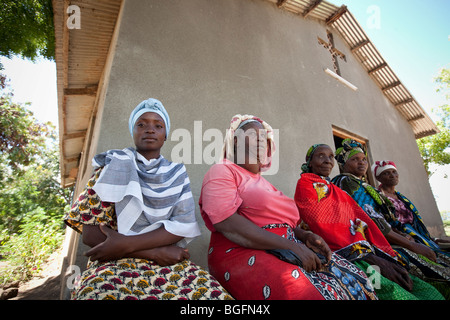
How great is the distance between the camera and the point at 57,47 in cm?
354

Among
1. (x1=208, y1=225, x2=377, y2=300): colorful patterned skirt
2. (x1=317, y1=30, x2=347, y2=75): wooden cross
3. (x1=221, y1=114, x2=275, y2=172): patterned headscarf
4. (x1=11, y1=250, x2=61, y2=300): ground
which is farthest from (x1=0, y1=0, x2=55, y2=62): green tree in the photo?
(x1=317, y1=30, x2=347, y2=75): wooden cross

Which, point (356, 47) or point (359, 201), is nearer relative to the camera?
point (359, 201)

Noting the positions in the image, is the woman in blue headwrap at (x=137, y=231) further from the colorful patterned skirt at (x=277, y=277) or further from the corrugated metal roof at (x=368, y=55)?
the corrugated metal roof at (x=368, y=55)

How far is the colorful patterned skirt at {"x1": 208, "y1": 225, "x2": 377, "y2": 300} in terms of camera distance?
1.27m

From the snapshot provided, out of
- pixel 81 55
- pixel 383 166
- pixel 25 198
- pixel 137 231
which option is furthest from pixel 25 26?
pixel 25 198

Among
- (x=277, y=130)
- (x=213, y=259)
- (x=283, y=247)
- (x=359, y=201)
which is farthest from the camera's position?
(x=277, y=130)

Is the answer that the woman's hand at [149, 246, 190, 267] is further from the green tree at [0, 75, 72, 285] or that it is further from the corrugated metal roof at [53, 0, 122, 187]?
the green tree at [0, 75, 72, 285]

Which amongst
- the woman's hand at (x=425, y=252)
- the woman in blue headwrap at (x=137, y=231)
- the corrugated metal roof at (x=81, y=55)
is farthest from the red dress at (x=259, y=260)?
the corrugated metal roof at (x=81, y=55)
